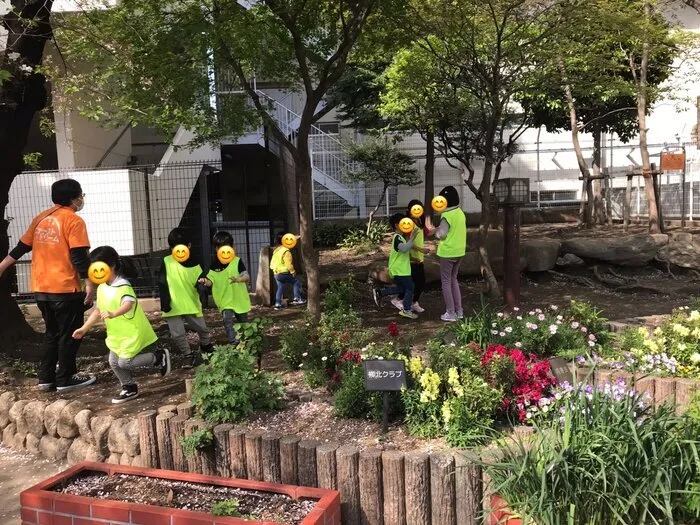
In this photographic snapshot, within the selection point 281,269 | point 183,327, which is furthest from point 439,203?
point 183,327

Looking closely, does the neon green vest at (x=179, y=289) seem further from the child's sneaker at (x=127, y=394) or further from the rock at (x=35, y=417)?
the rock at (x=35, y=417)

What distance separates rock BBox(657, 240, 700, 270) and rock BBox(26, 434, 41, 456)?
9.86m

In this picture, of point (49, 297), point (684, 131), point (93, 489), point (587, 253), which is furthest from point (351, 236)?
point (684, 131)

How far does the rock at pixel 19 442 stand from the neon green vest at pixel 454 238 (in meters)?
4.58

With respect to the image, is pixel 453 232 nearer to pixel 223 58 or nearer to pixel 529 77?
pixel 529 77

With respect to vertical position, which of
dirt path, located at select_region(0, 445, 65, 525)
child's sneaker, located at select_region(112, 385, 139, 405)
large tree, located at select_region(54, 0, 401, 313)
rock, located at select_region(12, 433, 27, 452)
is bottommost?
dirt path, located at select_region(0, 445, 65, 525)

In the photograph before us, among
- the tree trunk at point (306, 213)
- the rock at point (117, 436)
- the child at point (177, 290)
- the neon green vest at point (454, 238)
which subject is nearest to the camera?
the rock at point (117, 436)

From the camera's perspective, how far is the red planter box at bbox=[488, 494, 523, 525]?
248 cm

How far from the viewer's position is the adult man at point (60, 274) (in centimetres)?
466

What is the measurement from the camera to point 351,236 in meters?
13.7

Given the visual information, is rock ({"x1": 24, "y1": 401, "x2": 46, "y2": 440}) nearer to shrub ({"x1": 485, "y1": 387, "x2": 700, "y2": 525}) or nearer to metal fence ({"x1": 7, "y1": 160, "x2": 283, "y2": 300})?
shrub ({"x1": 485, "y1": 387, "x2": 700, "y2": 525})

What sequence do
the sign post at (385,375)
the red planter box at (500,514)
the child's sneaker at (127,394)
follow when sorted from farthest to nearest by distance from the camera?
the child's sneaker at (127,394)
the sign post at (385,375)
the red planter box at (500,514)

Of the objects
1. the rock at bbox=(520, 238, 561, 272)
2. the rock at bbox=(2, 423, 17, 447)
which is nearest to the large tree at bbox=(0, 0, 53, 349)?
the rock at bbox=(2, 423, 17, 447)

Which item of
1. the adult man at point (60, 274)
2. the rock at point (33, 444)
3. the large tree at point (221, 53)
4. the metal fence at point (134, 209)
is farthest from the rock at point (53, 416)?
the metal fence at point (134, 209)
